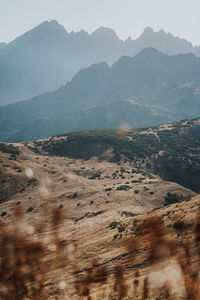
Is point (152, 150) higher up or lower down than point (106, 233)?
higher up

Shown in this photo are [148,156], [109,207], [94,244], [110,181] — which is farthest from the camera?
[148,156]

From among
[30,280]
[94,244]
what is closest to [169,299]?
[94,244]

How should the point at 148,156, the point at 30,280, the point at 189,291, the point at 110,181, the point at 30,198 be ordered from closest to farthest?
the point at 189,291
the point at 30,280
the point at 30,198
the point at 110,181
the point at 148,156

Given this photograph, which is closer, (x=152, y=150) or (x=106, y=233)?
(x=106, y=233)

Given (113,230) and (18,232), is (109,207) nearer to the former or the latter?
(113,230)

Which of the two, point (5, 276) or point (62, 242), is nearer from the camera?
point (5, 276)

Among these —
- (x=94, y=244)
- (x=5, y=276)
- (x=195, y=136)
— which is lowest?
(x=5, y=276)

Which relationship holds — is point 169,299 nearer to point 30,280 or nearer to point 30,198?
point 30,280

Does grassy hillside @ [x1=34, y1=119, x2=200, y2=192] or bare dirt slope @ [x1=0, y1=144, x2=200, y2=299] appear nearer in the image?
bare dirt slope @ [x1=0, y1=144, x2=200, y2=299]

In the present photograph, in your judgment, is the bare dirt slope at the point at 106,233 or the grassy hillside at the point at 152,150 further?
the grassy hillside at the point at 152,150

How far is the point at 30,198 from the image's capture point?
45.3 m

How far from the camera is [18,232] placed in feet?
105

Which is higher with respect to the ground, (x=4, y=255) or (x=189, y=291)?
(x=189, y=291)

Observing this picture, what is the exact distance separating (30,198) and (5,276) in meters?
23.4
